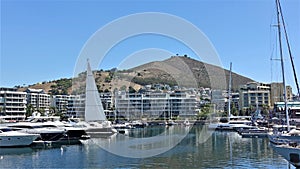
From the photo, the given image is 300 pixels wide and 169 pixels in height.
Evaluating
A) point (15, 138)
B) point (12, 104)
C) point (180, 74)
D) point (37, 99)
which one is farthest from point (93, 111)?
point (37, 99)

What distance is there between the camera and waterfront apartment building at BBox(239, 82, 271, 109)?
306ft

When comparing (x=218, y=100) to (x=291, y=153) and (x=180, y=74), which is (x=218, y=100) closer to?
(x=180, y=74)

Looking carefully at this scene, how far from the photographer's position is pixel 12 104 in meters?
75.6

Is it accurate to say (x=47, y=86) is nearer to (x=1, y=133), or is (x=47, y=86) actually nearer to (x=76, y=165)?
(x=1, y=133)

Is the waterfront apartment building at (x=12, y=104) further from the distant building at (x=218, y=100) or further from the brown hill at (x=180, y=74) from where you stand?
the distant building at (x=218, y=100)

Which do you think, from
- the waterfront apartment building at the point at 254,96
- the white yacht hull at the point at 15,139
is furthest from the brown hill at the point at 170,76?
the white yacht hull at the point at 15,139

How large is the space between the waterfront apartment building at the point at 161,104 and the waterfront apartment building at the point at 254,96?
1602 cm

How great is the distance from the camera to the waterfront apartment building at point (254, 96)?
9312 cm

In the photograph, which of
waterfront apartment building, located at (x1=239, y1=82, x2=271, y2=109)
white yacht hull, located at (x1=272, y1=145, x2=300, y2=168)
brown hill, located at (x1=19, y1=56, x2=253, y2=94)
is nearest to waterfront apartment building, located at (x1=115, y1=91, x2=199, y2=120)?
brown hill, located at (x1=19, y1=56, x2=253, y2=94)

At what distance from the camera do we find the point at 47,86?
160375 mm

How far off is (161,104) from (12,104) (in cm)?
3609

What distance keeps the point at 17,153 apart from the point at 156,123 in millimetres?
55059

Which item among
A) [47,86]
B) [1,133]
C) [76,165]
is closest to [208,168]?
[76,165]

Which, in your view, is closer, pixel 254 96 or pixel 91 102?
pixel 91 102
